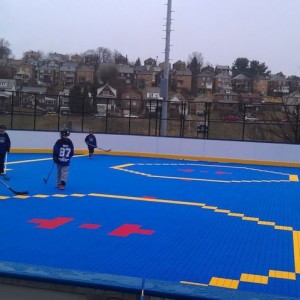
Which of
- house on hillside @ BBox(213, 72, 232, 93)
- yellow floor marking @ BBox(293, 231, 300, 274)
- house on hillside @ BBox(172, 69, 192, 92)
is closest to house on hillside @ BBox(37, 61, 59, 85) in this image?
house on hillside @ BBox(172, 69, 192, 92)

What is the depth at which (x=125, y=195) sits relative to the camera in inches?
497

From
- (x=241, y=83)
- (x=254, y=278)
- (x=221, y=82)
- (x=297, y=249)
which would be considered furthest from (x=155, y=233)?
(x=221, y=82)

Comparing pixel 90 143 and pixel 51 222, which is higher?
pixel 90 143

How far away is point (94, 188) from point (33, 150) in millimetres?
11623

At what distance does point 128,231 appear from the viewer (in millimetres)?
8398

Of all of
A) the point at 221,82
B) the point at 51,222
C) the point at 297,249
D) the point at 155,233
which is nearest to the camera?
the point at 297,249

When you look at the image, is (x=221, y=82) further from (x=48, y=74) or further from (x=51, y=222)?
(x=51, y=222)

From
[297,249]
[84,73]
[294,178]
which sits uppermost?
[84,73]

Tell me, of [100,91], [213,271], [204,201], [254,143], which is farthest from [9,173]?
[100,91]

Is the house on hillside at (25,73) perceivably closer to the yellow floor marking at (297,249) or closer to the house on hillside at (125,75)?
the house on hillside at (125,75)

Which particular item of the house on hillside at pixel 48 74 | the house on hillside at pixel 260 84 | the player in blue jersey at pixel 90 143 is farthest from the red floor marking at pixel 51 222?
the house on hillside at pixel 260 84

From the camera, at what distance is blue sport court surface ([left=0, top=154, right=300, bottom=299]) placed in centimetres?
552

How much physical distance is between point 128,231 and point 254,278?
306 cm

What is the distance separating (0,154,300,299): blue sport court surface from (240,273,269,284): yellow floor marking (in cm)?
1
